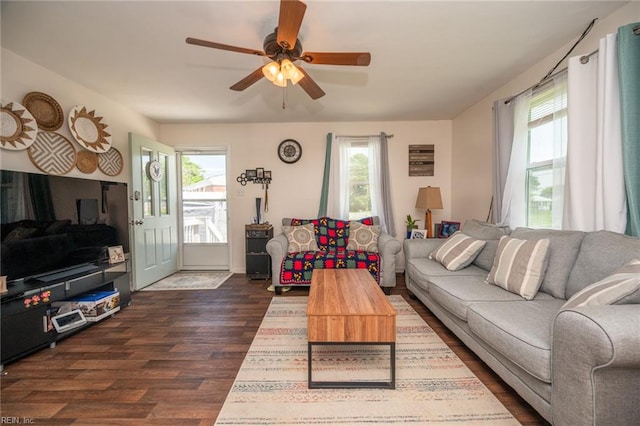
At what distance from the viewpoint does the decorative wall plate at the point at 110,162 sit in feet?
9.91

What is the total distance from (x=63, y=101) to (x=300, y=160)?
9.14 ft

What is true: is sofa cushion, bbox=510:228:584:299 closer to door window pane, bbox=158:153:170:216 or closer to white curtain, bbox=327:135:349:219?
white curtain, bbox=327:135:349:219

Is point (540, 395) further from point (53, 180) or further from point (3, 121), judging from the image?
point (3, 121)

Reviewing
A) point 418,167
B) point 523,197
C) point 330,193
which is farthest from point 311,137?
point 523,197

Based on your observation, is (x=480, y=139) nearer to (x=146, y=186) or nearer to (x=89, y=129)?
(x=146, y=186)

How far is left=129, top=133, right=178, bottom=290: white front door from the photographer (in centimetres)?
336

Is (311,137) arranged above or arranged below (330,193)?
above

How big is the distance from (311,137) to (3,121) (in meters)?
3.22

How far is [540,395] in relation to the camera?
4.10 ft

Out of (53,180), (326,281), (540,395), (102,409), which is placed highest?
(53,180)

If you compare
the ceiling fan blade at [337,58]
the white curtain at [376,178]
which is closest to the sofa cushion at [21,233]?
the ceiling fan blade at [337,58]

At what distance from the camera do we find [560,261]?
180 centimetres

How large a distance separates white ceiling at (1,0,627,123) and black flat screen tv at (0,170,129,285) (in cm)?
111

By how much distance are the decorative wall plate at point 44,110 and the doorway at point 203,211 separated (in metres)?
1.83
